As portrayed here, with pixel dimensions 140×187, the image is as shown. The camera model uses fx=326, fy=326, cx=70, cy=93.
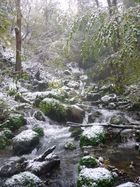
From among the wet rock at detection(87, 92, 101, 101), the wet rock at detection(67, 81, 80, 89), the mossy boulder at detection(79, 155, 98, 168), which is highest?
the wet rock at detection(67, 81, 80, 89)

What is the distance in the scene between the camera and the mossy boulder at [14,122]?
1150 cm

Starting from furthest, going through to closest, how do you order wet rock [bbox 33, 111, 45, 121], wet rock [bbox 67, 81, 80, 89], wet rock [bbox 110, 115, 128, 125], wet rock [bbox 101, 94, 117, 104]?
wet rock [bbox 67, 81, 80, 89] → wet rock [bbox 101, 94, 117, 104] → wet rock [bbox 33, 111, 45, 121] → wet rock [bbox 110, 115, 128, 125]

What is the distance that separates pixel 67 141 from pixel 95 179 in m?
3.51

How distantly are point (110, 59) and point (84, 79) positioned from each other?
612 inches

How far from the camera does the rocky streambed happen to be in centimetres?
736

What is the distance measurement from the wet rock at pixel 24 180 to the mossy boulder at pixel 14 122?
4375 millimetres

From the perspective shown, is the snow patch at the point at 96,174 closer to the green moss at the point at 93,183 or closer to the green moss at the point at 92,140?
the green moss at the point at 93,183

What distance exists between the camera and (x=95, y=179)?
22.7ft

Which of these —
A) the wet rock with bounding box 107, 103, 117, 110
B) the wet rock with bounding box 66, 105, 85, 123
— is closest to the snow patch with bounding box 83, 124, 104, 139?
the wet rock with bounding box 66, 105, 85, 123

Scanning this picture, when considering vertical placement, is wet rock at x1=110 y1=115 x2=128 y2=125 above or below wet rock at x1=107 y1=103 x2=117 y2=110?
below

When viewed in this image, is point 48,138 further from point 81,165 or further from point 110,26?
point 110,26

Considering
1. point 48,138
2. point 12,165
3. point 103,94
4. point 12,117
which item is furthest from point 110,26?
point 103,94

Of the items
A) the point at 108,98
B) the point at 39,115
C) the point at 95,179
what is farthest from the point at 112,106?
the point at 95,179

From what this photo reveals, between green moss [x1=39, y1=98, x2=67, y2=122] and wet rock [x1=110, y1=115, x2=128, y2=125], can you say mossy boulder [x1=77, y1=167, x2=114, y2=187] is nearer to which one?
wet rock [x1=110, y1=115, x2=128, y2=125]
